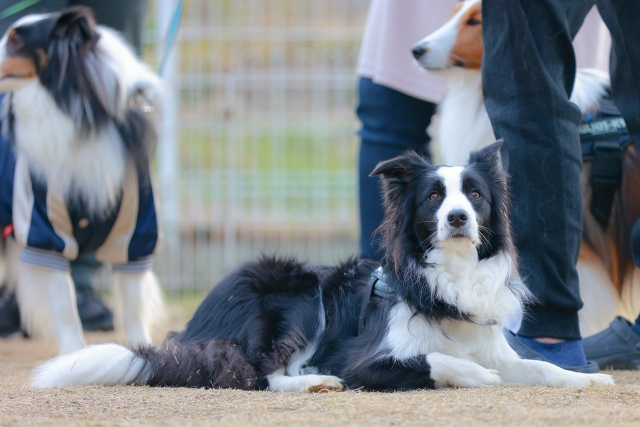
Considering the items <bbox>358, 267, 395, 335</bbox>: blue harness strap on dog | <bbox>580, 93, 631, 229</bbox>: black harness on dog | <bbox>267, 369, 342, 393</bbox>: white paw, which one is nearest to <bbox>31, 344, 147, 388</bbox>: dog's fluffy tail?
<bbox>267, 369, 342, 393</bbox>: white paw

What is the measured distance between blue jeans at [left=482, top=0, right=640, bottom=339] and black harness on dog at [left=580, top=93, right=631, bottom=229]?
66 cm

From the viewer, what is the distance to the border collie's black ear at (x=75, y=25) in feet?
12.6

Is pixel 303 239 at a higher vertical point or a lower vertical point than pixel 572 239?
lower

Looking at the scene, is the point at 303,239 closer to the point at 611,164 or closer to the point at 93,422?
the point at 611,164

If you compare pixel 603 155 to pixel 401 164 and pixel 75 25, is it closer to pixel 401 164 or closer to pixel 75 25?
pixel 401 164

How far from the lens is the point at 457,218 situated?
8.19 feet

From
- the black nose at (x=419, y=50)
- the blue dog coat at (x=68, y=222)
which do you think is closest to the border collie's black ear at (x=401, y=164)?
the black nose at (x=419, y=50)

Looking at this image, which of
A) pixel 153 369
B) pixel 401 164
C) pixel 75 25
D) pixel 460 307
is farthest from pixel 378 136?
pixel 153 369

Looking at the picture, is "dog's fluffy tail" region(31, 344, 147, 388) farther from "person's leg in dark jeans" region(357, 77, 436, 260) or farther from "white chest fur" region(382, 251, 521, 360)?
"person's leg in dark jeans" region(357, 77, 436, 260)

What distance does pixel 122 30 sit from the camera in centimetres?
477

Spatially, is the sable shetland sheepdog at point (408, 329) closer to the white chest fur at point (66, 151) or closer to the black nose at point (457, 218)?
the black nose at point (457, 218)

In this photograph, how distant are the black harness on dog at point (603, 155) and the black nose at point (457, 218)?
1.22m

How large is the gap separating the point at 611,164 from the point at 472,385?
1473 mm

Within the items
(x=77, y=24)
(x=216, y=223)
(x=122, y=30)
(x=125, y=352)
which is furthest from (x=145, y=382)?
(x=216, y=223)
